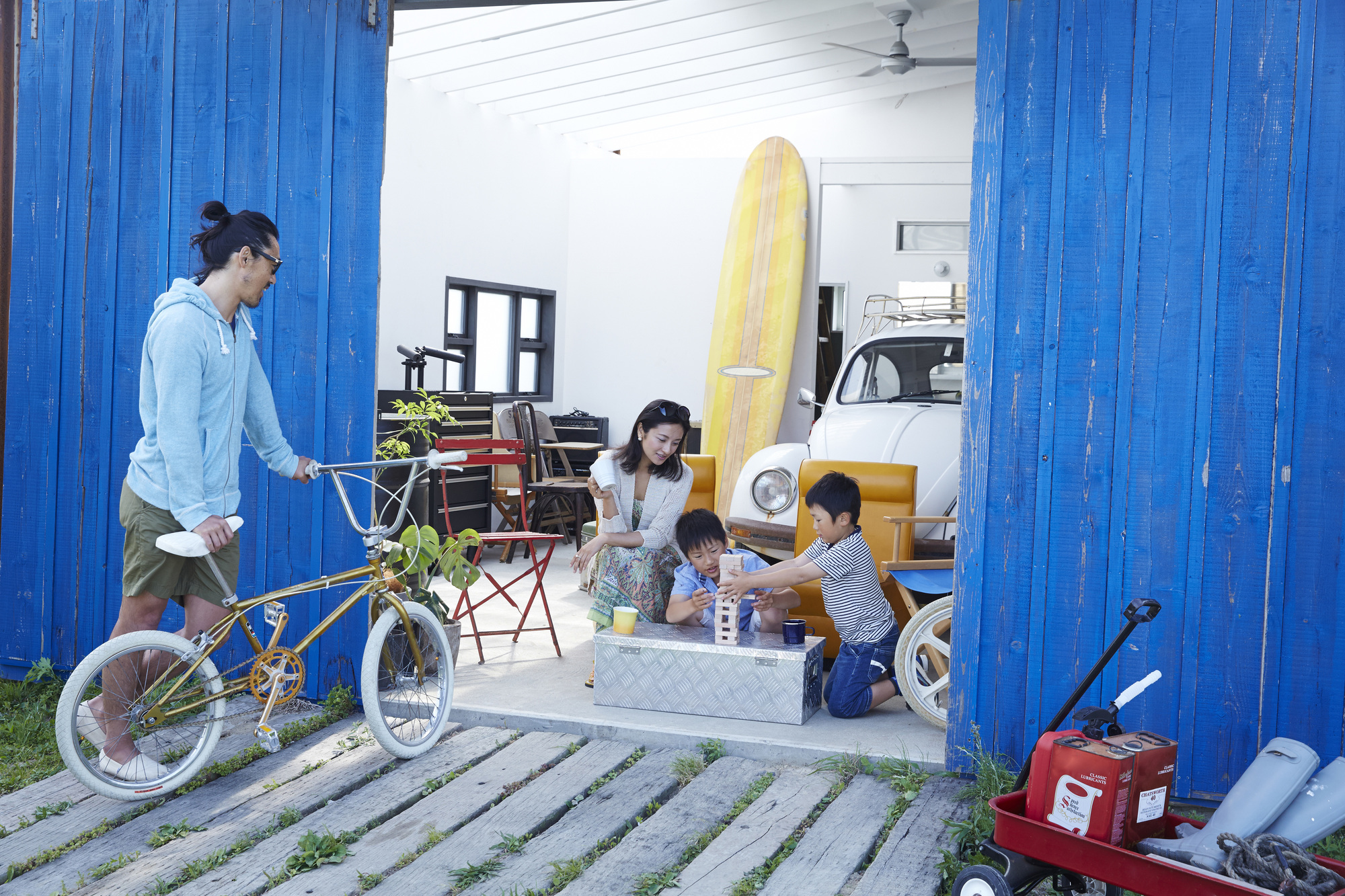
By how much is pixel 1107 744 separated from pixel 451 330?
7240 mm

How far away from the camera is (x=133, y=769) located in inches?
116

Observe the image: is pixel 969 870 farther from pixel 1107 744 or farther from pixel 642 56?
pixel 642 56

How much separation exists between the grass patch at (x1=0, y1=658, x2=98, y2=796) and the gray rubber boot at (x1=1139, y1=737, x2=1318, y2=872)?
8.94 ft

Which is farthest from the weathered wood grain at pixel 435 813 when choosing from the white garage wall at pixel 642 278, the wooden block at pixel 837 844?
the white garage wall at pixel 642 278

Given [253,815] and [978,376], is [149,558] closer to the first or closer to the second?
[253,815]

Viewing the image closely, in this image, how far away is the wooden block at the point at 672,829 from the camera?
2576 millimetres

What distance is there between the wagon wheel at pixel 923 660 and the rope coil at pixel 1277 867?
4.91 feet

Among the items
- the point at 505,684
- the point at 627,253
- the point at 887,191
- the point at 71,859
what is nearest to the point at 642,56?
the point at 627,253

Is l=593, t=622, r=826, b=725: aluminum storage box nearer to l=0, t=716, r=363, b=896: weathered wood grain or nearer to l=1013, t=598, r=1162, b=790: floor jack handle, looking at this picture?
l=0, t=716, r=363, b=896: weathered wood grain

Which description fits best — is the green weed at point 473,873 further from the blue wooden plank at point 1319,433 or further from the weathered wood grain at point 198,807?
the blue wooden plank at point 1319,433

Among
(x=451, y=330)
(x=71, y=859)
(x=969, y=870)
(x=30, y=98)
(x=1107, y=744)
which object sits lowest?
(x=71, y=859)

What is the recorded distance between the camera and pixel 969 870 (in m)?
2.33

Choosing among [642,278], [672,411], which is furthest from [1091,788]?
[642,278]

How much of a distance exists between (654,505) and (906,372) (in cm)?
200
